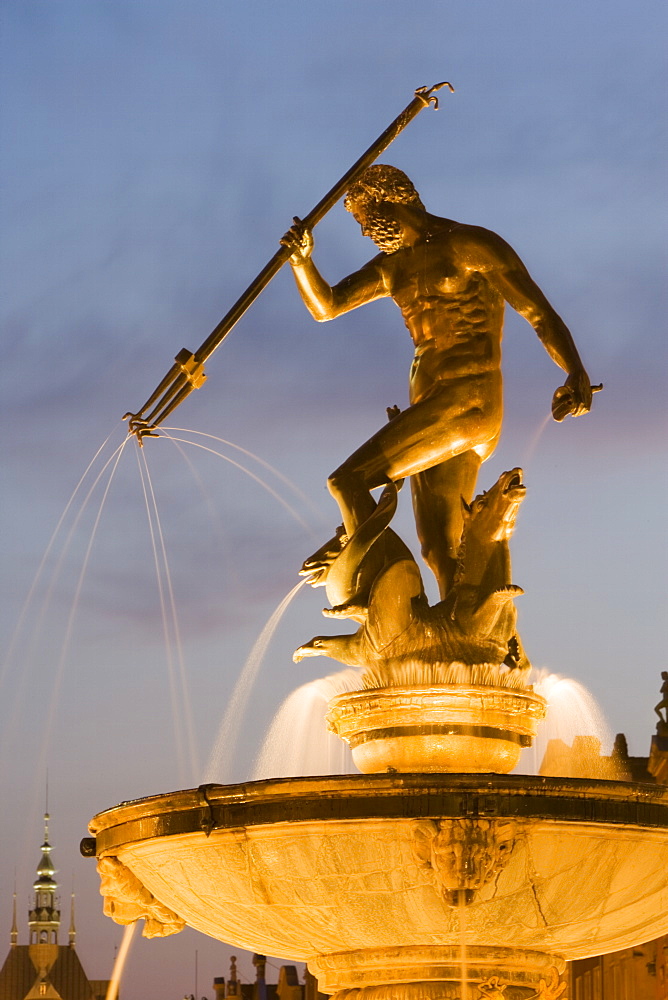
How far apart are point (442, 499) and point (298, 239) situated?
80.9 inches

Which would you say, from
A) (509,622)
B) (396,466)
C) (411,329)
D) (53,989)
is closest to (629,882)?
(509,622)

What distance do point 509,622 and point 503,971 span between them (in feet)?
7.57

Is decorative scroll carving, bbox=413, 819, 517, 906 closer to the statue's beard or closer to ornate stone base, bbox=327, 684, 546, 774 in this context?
ornate stone base, bbox=327, 684, 546, 774

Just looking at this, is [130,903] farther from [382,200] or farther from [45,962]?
[45,962]

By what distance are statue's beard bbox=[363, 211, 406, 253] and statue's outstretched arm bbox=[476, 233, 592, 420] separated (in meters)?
0.69

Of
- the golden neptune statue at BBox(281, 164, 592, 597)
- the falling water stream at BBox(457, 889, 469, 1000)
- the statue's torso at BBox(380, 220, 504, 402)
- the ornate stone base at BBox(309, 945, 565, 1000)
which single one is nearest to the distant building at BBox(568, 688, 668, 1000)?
the golden neptune statue at BBox(281, 164, 592, 597)

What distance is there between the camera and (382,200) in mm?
15289

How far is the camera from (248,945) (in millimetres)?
14133

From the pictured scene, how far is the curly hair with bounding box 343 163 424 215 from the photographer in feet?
50.2

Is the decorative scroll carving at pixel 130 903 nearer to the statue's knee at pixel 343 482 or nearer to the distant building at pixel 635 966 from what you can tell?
the statue's knee at pixel 343 482

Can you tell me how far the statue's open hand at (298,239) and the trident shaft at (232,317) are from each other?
0.12 ft

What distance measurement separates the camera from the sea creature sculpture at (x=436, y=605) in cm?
1412

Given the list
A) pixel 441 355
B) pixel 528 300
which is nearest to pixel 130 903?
pixel 441 355

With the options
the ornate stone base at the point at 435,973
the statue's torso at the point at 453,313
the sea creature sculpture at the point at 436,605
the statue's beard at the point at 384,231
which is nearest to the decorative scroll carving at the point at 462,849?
the ornate stone base at the point at 435,973
